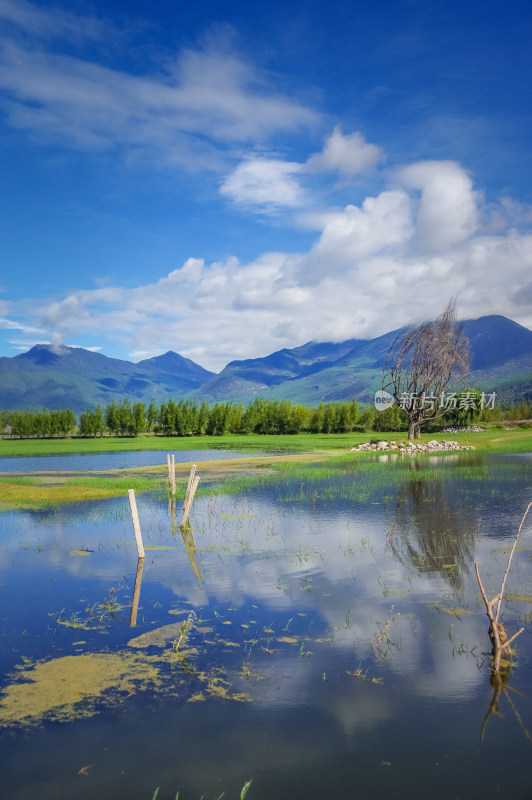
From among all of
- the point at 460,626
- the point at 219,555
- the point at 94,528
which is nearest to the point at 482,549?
the point at 460,626

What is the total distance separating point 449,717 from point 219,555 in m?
12.1

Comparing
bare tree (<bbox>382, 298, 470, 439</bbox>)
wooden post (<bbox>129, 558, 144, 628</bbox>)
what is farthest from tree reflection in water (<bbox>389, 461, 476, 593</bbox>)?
bare tree (<bbox>382, 298, 470, 439</bbox>)

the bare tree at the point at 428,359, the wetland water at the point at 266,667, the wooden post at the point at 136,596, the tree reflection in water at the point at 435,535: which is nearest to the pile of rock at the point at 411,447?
the bare tree at the point at 428,359

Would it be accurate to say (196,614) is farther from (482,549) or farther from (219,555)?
(482,549)

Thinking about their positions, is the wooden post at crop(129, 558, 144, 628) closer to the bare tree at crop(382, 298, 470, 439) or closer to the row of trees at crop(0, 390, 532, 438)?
the bare tree at crop(382, 298, 470, 439)

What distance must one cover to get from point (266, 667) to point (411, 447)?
200ft

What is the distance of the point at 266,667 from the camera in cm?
1127

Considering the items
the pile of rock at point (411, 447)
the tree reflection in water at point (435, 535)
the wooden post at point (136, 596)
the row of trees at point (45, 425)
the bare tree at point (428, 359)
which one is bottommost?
the wooden post at point (136, 596)

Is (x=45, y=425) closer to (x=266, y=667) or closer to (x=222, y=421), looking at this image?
(x=222, y=421)

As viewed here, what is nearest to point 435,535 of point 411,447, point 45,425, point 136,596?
point 136,596

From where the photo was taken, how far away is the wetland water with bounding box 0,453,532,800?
8164 mm

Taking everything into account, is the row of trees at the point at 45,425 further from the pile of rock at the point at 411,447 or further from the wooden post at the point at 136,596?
the wooden post at the point at 136,596

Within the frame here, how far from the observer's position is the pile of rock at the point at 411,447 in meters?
68.6

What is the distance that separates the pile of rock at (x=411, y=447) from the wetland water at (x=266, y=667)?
4601 cm
